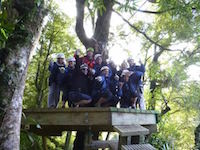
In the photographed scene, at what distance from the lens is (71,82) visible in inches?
205

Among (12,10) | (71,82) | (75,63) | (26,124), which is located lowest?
(26,124)

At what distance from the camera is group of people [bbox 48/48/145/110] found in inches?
197

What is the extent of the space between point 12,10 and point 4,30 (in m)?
1.18

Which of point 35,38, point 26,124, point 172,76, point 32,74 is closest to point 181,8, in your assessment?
point 35,38

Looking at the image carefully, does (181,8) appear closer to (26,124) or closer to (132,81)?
(132,81)

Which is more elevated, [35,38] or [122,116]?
[35,38]

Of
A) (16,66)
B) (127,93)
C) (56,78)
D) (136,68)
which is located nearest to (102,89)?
(127,93)

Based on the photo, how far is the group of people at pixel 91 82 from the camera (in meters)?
5.00

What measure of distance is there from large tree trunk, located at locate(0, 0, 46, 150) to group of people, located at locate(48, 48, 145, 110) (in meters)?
2.04

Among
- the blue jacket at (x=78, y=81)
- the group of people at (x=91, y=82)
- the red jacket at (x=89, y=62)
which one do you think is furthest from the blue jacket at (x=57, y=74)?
the red jacket at (x=89, y=62)

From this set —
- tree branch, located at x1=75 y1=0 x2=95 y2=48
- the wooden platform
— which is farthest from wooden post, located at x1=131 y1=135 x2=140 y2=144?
tree branch, located at x1=75 y1=0 x2=95 y2=48

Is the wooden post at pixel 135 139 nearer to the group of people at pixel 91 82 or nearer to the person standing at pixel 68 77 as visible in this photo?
the group of people at pixel 91 82

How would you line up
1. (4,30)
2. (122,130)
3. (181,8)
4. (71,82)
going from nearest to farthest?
(4,30)
(181,8)
(122,130)
(71,82)

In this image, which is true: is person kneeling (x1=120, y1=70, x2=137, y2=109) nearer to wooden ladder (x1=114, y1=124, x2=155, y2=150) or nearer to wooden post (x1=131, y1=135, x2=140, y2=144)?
wooden ladder (x1=114, y1=124, x2=155, y2=150)
